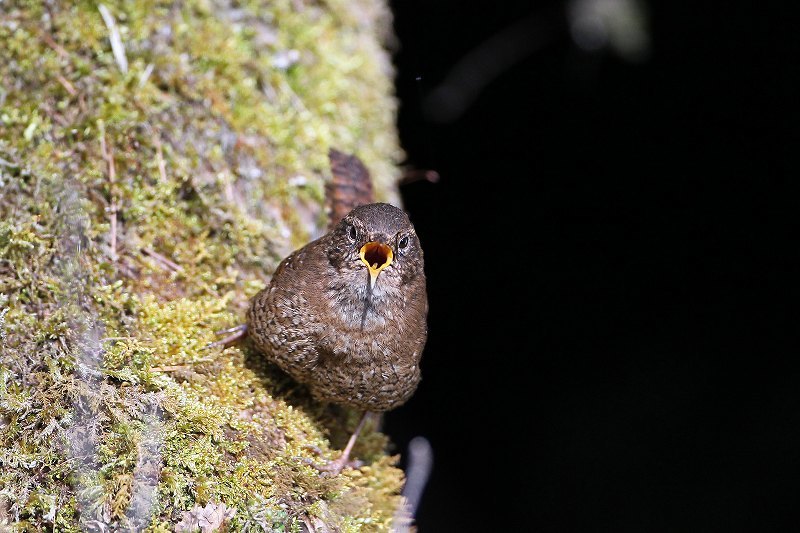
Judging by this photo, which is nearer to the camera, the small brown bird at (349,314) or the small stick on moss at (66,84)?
the small brown bird at (349,314)

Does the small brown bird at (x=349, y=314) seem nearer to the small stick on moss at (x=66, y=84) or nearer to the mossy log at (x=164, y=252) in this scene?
the mossy log at (x=164, y=252)

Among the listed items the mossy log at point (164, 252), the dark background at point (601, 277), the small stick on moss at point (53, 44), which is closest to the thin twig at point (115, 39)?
the mossy log at point (164, 252)

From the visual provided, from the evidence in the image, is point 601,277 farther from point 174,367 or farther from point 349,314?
point 174,367

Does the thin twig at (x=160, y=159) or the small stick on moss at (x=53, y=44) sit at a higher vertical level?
the small stick on moss at (x=53, y=44)

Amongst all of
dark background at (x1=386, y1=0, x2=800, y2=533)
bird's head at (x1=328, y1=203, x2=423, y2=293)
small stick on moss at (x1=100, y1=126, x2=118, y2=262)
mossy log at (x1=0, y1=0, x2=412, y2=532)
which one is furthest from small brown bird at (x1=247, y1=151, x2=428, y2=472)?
dark background at (x1=386, y1=0, x2=800, y2=533)

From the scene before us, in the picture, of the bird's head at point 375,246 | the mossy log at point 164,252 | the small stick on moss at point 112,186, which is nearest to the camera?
the mossy log at point 164,252

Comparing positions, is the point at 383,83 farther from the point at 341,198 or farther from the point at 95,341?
the point at 95,341

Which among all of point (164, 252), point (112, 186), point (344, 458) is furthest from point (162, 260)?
point (344, 458)

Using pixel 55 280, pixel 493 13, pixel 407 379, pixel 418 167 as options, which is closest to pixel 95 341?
pixel 55 280

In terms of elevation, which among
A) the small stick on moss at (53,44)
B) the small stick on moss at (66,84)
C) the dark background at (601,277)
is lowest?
the dark background at (601,277)
